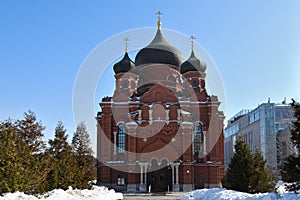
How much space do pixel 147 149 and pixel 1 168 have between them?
23533mm

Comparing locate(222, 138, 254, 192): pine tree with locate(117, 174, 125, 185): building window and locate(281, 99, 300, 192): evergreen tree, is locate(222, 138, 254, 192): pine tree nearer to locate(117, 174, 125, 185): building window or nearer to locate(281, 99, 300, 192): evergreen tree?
locate(281, 99, 300, 192): evergreen tree

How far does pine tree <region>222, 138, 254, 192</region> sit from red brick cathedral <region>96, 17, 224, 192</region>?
701 inches

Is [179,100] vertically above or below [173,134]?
above

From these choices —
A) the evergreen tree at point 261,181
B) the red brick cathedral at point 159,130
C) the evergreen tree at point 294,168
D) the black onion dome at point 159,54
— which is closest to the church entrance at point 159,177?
the red brick cathedral at point 159,130

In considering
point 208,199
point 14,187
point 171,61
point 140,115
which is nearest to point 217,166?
point 140,115

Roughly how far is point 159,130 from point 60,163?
17.6m

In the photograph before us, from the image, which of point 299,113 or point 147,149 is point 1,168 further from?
point 147,149

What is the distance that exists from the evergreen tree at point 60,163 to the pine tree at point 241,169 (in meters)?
8.73

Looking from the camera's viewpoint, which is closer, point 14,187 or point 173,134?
point 14,187

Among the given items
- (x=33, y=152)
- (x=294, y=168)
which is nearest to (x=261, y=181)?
(x=294, y=168)

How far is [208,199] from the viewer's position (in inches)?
730

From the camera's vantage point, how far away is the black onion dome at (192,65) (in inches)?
1736

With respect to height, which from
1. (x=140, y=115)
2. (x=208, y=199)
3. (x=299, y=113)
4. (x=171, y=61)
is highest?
(x=171, y=61)

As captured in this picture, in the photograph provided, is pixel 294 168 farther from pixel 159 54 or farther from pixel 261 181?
pixel 159 54
